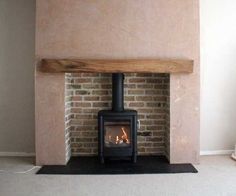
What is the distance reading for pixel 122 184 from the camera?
110 inches

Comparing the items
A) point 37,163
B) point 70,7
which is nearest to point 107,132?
point 37,163

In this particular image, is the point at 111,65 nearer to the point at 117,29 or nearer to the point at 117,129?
the point at 117,29

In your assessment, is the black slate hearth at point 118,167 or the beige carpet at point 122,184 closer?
the beige carpet at point 122,184

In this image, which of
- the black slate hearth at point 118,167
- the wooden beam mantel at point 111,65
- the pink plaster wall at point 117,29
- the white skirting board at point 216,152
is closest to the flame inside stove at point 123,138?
the black slate hearth at point 118,167

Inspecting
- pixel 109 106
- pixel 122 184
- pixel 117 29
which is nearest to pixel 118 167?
pixel 122 184

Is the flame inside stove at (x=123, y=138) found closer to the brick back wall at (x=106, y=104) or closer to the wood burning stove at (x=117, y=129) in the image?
the wood burning stove at (x=117, y=129)

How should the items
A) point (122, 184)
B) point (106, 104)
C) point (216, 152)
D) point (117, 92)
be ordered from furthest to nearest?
point (216, 152) < point (106, 104) < point (117, 92) < point (122, 184)

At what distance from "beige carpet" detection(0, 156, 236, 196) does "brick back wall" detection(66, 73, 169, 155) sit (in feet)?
2.54

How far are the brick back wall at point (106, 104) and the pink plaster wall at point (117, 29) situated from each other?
1.51ft

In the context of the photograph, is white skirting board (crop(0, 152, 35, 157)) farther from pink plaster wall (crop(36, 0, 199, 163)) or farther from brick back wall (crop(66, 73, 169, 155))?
pink plaster wall (crop(36, 0, 199, 163))

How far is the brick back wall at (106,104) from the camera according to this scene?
3.75 meters

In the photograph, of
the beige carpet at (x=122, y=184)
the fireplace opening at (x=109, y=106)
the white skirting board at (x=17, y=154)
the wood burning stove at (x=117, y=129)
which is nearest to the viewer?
the beige carpet at (x=122, y=184)

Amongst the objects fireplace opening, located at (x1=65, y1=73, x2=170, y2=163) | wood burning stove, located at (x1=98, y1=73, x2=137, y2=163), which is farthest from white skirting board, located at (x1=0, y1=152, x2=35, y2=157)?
wood burning stove, located at (x1=98, y1=73, x2=137, y2=163)

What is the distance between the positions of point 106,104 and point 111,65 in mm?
685
